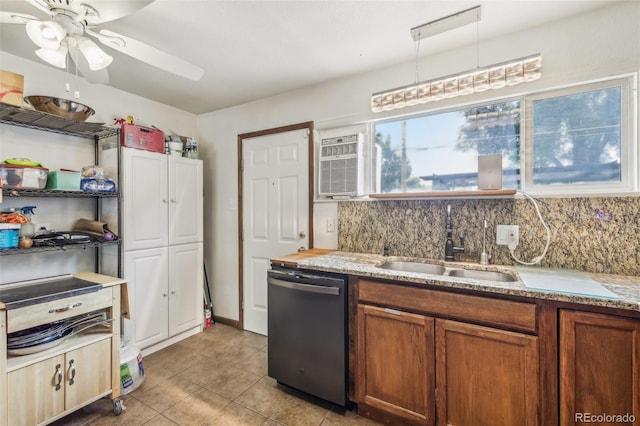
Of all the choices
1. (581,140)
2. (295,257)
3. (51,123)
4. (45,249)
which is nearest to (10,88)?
(51,123)

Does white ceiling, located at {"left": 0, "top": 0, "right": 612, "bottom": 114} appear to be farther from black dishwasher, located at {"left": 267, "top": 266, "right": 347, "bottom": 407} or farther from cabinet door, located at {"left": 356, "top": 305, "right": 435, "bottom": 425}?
cabinet door, located at {"left": 356, "top": 305, "right": 435, "bottom": 425}

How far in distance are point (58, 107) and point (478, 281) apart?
283cm

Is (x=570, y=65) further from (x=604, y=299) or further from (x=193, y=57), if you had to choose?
(x=193, y=57)

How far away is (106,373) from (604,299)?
2.70m

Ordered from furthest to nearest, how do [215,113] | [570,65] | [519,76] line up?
1. [215,113]
2. [570,65]
3. [519,76]

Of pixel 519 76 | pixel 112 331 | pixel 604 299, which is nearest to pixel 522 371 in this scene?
pixel 604 299

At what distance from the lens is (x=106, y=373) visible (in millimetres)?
1802

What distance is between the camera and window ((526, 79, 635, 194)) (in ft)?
5.43

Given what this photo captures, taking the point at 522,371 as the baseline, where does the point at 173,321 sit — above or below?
below

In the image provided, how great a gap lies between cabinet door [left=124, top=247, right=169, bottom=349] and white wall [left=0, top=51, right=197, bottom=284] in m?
0.38

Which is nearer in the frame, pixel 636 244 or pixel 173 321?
pixel 636 244

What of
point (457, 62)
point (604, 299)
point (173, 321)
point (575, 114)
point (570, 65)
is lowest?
point (173, 321)

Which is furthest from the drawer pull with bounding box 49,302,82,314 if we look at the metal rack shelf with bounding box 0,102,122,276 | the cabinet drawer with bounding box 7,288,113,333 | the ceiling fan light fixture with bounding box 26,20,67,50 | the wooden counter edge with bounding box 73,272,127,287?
the ceiling fan light fixture with bounding box 26,20,67,50

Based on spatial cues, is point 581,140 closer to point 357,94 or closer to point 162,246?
point 357,94
